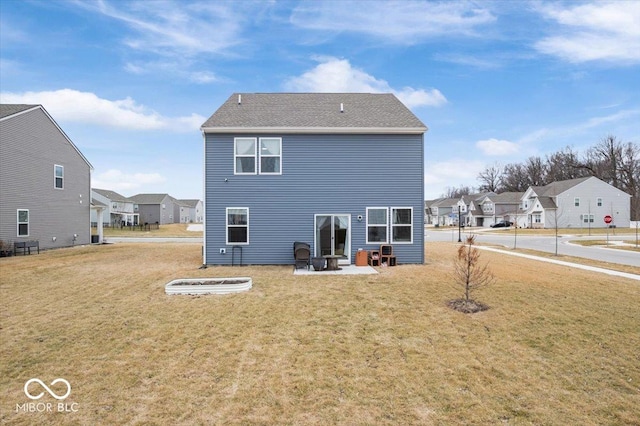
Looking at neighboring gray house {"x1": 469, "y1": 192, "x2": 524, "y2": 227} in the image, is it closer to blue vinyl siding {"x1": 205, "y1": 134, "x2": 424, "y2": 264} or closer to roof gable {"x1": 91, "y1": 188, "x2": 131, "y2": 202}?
blue vinyl siding {"x1": 205, "y1": 134, "x2": 424, "y2": 264}

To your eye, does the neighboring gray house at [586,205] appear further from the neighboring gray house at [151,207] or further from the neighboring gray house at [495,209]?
the neighboring gray house at [151,207]

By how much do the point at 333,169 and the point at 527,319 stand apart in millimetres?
9523

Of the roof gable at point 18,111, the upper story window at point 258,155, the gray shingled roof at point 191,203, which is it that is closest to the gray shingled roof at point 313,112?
the upper story window at point 258,155

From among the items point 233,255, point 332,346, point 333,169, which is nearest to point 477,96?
point 333,169

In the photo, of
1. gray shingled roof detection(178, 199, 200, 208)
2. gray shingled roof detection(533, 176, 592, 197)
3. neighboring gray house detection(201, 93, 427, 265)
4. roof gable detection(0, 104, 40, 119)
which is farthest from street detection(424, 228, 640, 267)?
gray shingled roof detection(178, 199, 200, 208)

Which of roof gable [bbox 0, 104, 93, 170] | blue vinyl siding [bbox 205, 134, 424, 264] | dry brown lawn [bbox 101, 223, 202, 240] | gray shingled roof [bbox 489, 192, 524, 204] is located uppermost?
roof gable [bbox 0, 104, 93, 170]

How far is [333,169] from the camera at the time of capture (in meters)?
15.2

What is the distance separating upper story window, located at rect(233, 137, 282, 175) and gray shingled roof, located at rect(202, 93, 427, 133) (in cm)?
65

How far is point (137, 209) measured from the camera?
6397 cm

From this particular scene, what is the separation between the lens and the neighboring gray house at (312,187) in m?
15.0

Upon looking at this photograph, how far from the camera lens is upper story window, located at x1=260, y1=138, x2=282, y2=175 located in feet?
49.6

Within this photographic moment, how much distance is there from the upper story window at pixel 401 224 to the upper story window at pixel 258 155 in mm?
5417

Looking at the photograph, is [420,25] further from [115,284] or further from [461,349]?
[115,284]

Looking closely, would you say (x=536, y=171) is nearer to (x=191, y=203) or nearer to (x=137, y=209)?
(x=191, y=203)
